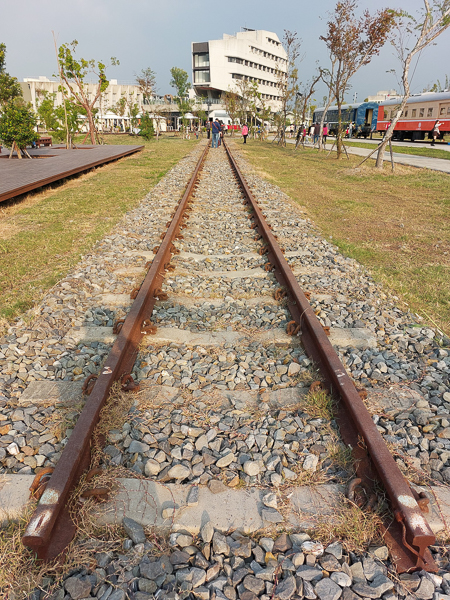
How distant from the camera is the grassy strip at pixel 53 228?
4.72m

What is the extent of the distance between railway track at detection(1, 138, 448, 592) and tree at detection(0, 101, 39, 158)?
37.5ft

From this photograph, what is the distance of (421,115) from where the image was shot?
32.0 meters

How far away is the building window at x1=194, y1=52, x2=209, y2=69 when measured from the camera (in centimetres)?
8275

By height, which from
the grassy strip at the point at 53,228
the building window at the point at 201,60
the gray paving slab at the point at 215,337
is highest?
the building window at the point at 201,60

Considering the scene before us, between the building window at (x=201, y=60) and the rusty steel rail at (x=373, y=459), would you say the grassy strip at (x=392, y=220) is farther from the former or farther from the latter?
the building window at (x=201, y=60)

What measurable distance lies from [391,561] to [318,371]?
135cm

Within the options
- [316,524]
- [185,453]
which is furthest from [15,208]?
[316,524]

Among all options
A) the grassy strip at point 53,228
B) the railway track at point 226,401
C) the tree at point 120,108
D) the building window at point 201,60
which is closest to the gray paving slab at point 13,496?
the railway track at point 226,401

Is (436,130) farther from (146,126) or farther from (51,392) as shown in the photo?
(51,392)

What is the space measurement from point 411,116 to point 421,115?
1.39m

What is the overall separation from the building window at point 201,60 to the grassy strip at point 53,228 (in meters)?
81.1

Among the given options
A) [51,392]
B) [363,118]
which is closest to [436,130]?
[363,118]

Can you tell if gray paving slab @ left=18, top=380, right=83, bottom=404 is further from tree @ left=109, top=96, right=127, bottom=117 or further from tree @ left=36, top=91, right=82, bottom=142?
tree @ left=109, top=96, right=127, bottom=117

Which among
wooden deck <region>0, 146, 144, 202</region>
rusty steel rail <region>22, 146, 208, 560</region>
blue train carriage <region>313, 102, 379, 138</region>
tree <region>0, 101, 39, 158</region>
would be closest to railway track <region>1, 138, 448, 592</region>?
rusty steel rail <region>22, 146, 208, 560</region>
